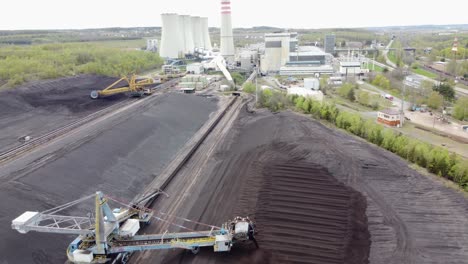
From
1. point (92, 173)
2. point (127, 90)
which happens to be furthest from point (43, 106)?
point (92, 173)

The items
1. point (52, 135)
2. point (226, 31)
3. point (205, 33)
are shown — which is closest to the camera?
point (52, 135)

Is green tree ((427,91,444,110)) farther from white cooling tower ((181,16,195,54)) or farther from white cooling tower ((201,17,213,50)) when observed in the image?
white cooling tower ((201,17,213,50))

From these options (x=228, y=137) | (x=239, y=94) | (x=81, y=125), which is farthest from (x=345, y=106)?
(x=81, y=125)

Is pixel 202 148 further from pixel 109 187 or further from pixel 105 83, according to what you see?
pixel 105 83

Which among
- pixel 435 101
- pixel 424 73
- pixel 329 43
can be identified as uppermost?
pixel 329 43

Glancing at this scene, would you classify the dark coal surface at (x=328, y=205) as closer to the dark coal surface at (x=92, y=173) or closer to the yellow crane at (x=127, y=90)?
the dark coal surface at (x=92, y=173)

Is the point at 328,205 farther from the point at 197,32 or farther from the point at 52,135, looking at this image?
the point at 197,32
